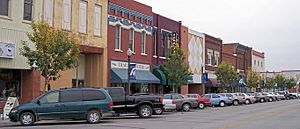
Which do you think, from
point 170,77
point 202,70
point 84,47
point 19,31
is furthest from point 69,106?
point 202,70

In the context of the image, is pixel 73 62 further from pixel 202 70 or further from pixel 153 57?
pixel 202 70

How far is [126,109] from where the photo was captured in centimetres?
2506

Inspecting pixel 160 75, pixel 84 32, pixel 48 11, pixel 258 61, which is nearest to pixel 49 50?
pixel 48 11

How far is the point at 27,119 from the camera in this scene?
2036 cm

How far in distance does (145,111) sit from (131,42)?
14685mm

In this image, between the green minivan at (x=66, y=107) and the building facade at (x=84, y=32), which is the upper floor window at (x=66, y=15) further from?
the green minivan at (x=66, y=107)

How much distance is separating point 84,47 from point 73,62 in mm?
7717

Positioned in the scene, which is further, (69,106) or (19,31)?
(19,31)

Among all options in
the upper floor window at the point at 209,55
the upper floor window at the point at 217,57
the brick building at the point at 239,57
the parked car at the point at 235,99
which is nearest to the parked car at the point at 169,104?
the parked car at the point at 235,99

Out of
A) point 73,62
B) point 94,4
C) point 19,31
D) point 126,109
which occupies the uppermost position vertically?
point 94,4

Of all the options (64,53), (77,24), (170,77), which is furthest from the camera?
(170,77)

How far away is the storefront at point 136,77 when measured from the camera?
35.8 metres

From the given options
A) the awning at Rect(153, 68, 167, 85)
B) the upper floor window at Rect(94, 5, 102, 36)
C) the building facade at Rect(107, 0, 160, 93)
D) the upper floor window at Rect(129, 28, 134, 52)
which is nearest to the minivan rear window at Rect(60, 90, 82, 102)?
the building facade at Rect(107, 0, 160, 93)

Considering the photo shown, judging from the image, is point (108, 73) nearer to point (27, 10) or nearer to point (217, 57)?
point (27, 10)
